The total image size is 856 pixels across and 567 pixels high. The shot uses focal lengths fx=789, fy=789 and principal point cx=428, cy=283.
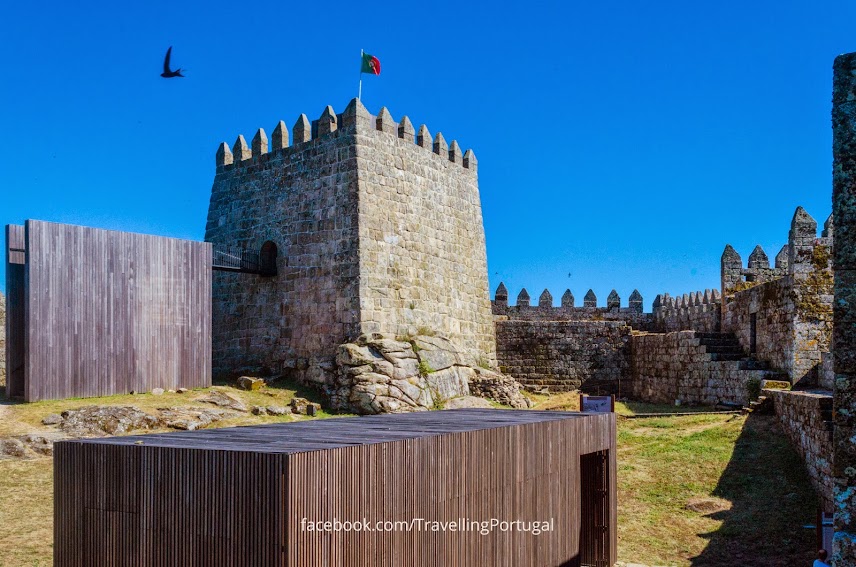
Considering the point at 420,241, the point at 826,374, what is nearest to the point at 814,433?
the point at 826,374

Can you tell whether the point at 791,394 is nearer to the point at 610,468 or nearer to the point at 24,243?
the point at 610,468

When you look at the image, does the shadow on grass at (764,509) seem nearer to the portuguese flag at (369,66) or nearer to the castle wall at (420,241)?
the castle wall at (420,241)

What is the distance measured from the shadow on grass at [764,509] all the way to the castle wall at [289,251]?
11092 mm

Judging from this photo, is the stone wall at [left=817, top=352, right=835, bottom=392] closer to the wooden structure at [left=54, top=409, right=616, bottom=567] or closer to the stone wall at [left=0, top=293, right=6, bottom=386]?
the wooden structure at [left=54, top=409, right=616, bottom=567]

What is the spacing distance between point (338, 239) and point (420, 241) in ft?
9.55

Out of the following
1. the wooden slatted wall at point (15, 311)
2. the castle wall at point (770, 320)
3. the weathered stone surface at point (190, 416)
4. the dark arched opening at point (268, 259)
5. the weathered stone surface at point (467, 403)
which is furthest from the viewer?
the dark arched opening at point (268, 259)

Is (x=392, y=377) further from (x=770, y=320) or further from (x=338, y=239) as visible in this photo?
(x=770, y=320)

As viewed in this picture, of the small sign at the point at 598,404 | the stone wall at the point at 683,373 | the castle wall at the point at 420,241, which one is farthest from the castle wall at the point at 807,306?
the castle wall at the point at 420,241

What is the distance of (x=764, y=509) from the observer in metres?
12.9

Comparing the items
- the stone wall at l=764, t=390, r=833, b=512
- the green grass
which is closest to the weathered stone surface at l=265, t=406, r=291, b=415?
the green grass

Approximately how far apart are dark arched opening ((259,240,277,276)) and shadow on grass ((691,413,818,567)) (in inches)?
573

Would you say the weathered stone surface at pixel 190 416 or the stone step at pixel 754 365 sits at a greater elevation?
the stone step at pixel 754 365

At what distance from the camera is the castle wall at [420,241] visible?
2306 centimetres

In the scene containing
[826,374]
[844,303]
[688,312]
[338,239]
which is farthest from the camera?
[688,312]
